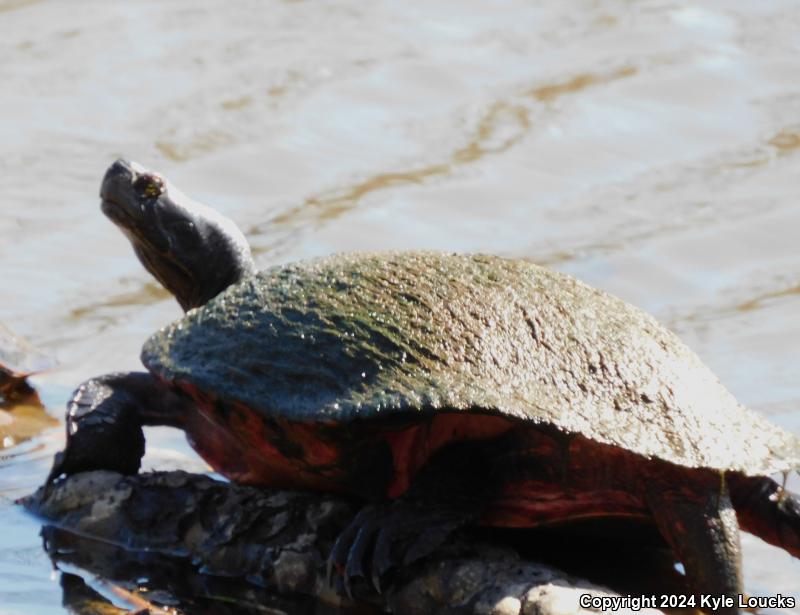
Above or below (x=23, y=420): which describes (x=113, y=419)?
above

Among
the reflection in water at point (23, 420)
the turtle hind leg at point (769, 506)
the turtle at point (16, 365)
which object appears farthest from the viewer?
the turtle at point (16, 365)

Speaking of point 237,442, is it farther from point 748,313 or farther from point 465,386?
point 748,313

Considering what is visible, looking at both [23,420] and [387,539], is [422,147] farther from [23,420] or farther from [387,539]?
[387,539]

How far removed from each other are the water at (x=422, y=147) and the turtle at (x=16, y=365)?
0.08 m

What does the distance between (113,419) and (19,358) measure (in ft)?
2.98

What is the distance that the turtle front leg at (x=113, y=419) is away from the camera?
3.22 m

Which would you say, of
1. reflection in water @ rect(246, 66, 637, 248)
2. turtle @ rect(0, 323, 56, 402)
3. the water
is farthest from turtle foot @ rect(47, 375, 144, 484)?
reflection in water @ rect(246, 66, 637, 248)

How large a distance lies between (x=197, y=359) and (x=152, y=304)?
196 centimetres

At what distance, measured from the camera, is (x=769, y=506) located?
2.82 meters

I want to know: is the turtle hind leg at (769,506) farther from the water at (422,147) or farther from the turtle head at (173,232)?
the turtle head at (173,232)

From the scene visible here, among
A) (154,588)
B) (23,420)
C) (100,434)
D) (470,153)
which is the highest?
(100,434)

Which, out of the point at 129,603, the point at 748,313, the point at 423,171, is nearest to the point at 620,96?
the point at 423,171

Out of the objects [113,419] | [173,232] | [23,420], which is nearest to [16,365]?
[23,420]

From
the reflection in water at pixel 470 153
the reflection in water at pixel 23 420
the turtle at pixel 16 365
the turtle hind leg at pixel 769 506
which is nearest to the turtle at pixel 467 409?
the turtle hind leg at pixel 769 506
